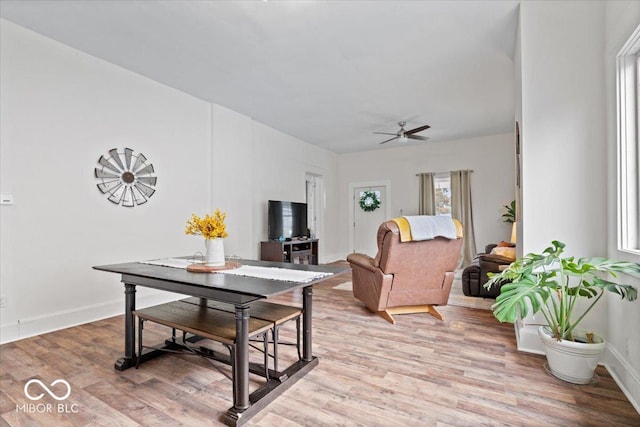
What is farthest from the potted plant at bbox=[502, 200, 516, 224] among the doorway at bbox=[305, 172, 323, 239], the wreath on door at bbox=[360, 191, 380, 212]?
the doorway at bbox=[305, 172, 323, 239]

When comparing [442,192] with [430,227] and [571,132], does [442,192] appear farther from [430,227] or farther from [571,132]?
[571,132]

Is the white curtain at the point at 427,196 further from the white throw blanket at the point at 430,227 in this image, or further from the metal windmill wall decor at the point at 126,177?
the metal windmill wall decor at the point at 126,177

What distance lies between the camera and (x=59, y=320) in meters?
2.93

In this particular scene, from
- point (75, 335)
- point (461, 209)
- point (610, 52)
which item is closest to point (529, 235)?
point (610, 52)

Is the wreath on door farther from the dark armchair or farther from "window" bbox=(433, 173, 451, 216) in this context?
the dark armchair

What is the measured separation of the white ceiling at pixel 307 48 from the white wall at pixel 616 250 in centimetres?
74

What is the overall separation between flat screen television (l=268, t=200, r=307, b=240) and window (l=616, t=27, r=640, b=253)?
14.2 ft

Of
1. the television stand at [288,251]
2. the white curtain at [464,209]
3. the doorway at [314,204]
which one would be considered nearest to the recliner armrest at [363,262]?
the television stand at [288,251]

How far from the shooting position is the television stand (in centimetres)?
512

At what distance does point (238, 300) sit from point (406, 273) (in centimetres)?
198

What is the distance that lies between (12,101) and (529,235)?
435cm

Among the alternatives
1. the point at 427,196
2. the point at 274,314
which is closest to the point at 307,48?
the point at 274,314

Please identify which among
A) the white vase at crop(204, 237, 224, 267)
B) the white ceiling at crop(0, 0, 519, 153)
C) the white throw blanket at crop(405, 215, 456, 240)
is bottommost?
the white vase at crop(204, 237, 224, 267)

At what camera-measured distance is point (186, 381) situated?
201 centimetres
